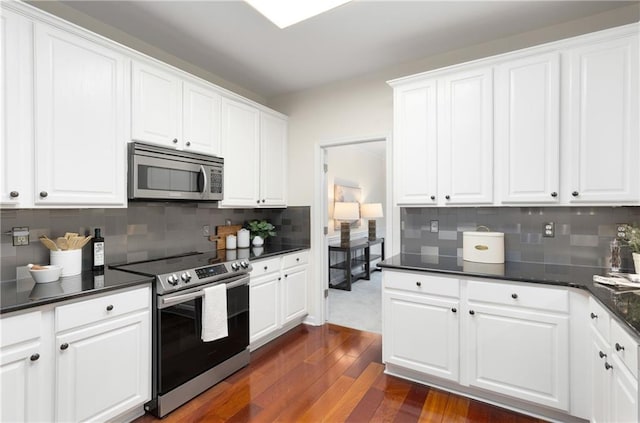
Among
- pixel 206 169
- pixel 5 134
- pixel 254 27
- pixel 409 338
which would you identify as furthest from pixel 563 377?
pixel 5 134

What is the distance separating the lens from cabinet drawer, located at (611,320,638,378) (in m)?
1.25

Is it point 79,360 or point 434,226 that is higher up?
point 434,226

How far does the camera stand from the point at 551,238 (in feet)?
8.09

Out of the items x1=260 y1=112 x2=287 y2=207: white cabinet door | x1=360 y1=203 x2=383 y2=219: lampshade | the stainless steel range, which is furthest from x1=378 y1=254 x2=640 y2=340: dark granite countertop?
x1=360 y1=203 x2=383 y2=219: lampshade

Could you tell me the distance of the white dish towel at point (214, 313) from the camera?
2246mm

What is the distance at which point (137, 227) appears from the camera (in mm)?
2592

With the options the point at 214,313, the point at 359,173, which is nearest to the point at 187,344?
the point at 214,313

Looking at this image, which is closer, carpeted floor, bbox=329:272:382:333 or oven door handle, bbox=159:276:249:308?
oven door handle, bbox=159:276:249:308

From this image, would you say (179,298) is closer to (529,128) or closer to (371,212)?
(529,128)

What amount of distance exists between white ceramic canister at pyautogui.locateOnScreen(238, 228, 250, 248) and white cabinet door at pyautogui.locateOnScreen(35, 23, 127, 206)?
1.37 meters

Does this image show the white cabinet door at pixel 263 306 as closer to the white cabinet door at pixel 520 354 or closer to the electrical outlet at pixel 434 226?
the electrical outlet at pixel 434 226

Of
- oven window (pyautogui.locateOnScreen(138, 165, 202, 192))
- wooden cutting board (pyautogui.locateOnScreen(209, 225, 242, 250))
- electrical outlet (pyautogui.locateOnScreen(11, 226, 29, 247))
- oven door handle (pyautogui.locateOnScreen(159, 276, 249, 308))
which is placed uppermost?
oven window (pyautogui.locateOnScreen(138, 165, 202, 192))

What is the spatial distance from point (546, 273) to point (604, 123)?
3.42 ft

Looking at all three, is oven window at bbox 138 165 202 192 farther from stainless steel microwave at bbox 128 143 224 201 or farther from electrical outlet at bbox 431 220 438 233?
electrical outlet at bbox 431 220 438 233
